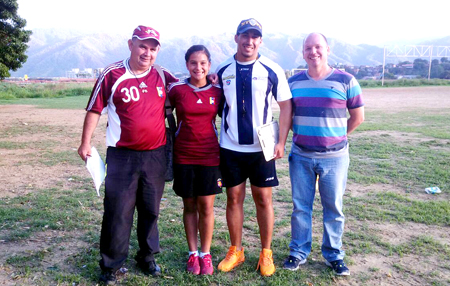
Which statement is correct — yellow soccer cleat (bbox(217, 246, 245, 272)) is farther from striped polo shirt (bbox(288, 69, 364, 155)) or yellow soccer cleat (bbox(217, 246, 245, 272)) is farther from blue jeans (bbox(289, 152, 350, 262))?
striped polo shirt (bbox(288, 69, 364, 155))

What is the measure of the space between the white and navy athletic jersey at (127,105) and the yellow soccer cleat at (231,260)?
1.25 meters

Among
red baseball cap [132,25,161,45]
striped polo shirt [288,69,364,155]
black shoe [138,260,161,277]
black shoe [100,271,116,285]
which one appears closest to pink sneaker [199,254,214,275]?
black shoe [138,260,161,277]

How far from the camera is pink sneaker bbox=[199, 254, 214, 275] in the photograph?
3674mm

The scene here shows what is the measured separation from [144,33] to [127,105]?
616 mm

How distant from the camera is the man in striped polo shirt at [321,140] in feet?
11.7

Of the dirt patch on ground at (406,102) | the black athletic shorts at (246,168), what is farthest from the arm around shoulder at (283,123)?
the dirt patch on ground at (406,102)

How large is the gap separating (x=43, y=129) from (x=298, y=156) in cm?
1103

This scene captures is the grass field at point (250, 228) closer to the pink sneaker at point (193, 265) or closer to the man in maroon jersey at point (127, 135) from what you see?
the pink sneaker at point (193, 265)

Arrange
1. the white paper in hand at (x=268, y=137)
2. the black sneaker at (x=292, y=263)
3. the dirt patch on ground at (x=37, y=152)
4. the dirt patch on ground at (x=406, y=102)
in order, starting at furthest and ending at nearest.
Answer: the dirt patch on ground at (x=406, y=102) < the dirt patch on ground at (x=37, y=152) < the black sneaker at (x=292, y=263) < the white paper in hand at (x=268, y=137)

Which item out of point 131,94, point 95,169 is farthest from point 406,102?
point 95,169

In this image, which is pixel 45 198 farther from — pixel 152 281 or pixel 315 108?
pixel 315 108

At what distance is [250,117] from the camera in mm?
3527

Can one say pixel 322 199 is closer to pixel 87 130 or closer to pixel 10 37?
pixel 87 130

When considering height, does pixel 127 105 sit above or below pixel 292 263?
above
